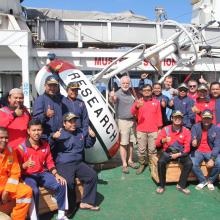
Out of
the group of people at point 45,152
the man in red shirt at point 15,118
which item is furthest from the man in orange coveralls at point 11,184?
the man in red shirt at point 15,118

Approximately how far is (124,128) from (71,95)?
4.78ft

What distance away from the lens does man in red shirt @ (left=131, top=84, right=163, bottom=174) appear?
6.00 metres

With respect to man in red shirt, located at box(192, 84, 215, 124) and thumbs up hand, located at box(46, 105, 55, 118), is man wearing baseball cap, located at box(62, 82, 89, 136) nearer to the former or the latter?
thumbs up hand, located at box(46, 105, 55, 118)

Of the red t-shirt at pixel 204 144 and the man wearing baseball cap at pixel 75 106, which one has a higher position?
the man wearing baseball cap at pixel 75 106

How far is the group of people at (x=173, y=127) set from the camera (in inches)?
211

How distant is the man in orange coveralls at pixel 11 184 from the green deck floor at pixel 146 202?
0.70 metres

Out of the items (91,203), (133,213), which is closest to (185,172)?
(133,213)

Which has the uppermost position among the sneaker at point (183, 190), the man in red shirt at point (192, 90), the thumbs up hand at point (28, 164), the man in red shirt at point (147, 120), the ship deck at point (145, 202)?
the man in red shirt at point (192, 90)

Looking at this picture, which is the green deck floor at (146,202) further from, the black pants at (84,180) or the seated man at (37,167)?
the seated man at (37,167)

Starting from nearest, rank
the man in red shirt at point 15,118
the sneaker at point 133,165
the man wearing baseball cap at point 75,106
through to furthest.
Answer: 1. the man in red shirt at point 15,118
2. the man wearing baseball cap at point 75,106
3. the sneaker at point 133,165

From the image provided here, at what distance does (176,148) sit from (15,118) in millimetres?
2528

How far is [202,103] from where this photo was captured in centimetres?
595

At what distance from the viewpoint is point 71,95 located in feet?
17.2

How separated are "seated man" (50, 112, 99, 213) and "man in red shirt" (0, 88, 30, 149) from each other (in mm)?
433
